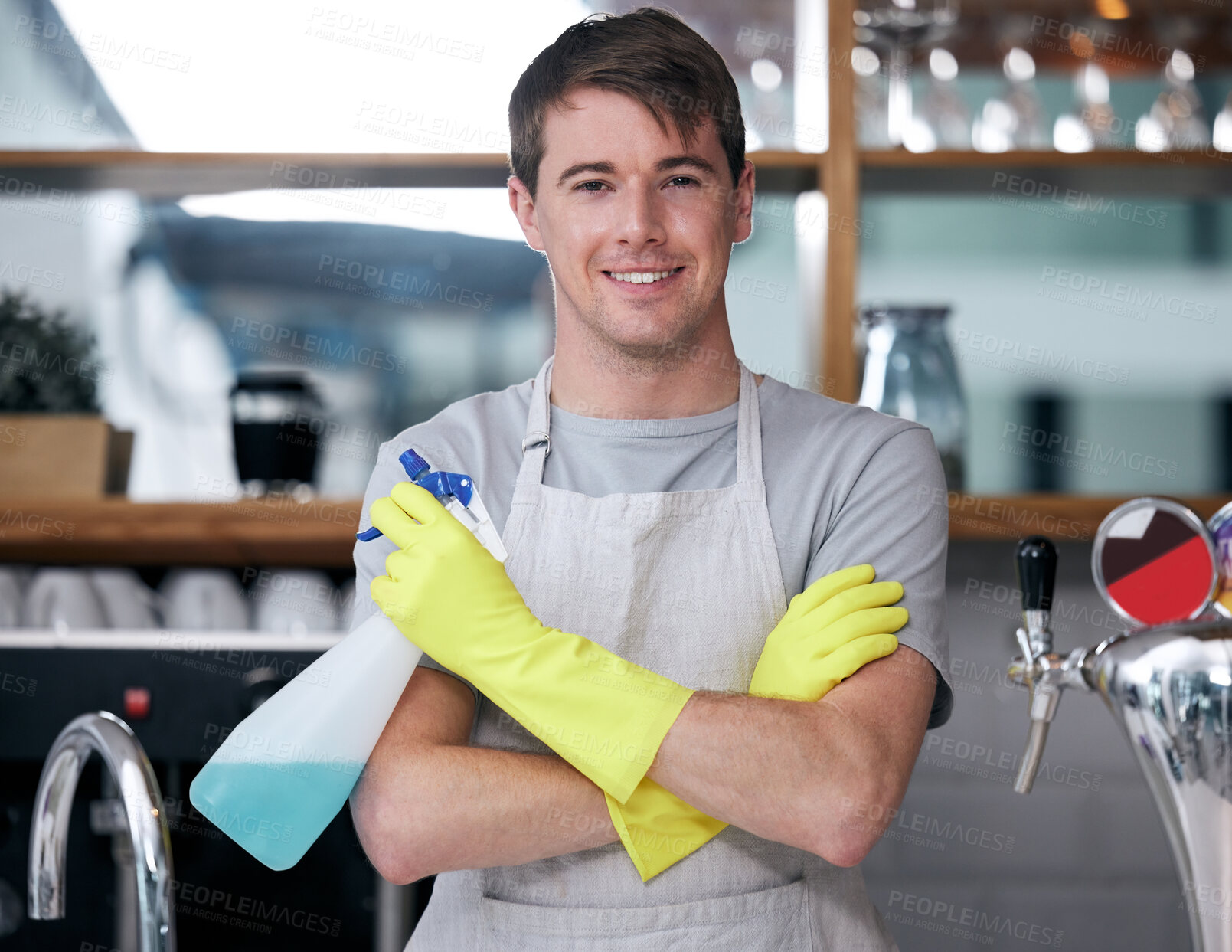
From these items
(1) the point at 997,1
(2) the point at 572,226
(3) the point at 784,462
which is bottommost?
(3) the point at 784,462

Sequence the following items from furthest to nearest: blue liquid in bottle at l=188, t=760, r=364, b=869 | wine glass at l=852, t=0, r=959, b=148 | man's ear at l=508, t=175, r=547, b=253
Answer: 1. wine glass at l=852, t=0, r=959, b=148
2. man's ear at l=508, t=175, r=547, b=253
3. blue liquid in bottle at l=188, t=760, r=364, b=869

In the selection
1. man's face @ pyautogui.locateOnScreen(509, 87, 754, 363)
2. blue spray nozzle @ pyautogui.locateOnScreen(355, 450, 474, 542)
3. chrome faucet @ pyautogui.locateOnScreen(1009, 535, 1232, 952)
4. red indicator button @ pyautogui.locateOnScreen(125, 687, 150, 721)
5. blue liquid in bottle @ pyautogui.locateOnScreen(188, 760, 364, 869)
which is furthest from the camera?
red indicator button @ pyautogui.locateOnScreen(125, 687, 150, 721)

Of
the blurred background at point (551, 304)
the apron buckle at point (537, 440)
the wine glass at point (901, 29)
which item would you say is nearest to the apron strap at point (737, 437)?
the apron buckle at point (537, 440)

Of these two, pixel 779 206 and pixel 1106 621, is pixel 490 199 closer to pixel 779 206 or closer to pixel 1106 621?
pixel 779 206

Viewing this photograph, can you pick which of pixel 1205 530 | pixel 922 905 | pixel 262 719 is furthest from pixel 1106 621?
pixel 262 719

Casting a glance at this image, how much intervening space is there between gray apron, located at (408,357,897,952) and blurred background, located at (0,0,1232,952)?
0.70m

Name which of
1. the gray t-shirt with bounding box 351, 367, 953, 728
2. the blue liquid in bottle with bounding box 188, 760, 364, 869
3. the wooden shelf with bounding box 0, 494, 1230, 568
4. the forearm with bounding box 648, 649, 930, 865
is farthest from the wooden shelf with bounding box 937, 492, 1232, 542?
the blue liquid in bottle with bounding box 188, 760, 364, 869

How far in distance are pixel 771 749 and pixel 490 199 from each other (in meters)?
1.34

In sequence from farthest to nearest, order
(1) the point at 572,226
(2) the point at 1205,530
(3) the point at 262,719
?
(1) the point at 572,226
(3) the point at 262,719
(2) the point at 1205,530

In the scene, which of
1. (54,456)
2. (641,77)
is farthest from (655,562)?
(54,456)

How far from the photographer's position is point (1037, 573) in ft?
2.79

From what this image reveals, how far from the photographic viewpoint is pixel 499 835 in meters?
0.96

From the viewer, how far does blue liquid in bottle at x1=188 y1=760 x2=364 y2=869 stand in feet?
3.03

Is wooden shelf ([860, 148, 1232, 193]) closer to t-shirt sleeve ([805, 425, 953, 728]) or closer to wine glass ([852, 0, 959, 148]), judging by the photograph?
wine glass ([852, 0, 959, 148])
